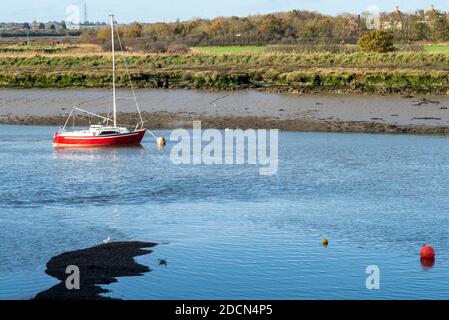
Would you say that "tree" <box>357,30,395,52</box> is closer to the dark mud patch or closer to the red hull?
the red hull

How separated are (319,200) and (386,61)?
143ft

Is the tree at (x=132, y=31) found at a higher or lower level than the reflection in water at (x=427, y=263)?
higher

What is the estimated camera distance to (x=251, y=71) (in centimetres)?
6838

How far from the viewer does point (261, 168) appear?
38031mm

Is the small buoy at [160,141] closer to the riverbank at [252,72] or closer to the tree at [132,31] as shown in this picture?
the riverbank at [252,72]

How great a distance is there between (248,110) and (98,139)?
41.6ft

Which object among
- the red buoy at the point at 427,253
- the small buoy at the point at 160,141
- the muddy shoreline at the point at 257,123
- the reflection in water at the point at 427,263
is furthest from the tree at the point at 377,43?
the reflection in water at the point at 427,263

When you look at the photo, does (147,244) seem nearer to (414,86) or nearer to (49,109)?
(49,109)

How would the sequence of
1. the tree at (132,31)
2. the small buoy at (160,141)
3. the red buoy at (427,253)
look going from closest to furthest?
the red buoy at (427,253) < the small buoy at (160,141) < the tree at (132,31)

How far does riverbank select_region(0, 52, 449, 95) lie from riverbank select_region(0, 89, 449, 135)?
2.86 m

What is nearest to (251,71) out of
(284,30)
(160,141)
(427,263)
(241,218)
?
(160,141)

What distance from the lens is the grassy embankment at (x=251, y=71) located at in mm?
62688

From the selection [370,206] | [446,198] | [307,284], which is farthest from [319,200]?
[307,284]

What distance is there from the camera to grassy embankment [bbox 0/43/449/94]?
206 feet
